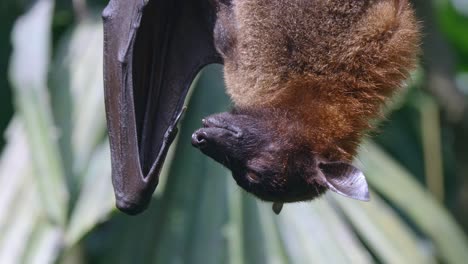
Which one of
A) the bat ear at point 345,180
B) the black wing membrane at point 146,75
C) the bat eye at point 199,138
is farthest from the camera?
the black wing membrane at point 146,75

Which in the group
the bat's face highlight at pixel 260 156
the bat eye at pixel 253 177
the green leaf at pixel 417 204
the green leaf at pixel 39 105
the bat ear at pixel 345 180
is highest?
the bat ear at pixel 345 180

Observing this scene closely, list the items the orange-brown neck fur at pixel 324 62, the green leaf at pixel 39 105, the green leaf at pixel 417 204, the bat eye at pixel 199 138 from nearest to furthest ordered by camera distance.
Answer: the orange-brown neck fur at pixel 324 62
the bat eye at pixel 199 138
the green leaf at pixel 39 105
the green leaf at pixel 417 204

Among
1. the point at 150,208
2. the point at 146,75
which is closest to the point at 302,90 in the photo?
the point at 146,75

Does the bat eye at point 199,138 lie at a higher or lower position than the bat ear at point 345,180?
lower

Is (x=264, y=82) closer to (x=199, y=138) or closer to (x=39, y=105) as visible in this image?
(x=199, y=138)

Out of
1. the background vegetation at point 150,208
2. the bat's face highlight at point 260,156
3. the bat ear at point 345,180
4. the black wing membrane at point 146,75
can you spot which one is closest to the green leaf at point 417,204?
the background vegetation at point 150,208

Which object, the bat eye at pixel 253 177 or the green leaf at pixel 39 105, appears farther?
the green leaf at pixel 39 105

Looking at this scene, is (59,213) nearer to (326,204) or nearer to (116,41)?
(116,41)

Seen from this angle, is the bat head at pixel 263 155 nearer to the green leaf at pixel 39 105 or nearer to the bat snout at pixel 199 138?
the bat snout at pixel 199 138

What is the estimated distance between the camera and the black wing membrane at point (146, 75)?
294cm

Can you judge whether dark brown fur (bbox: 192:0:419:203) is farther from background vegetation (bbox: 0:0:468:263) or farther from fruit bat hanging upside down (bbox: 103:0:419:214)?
background vegetation (bbox: 0:0:468:263)

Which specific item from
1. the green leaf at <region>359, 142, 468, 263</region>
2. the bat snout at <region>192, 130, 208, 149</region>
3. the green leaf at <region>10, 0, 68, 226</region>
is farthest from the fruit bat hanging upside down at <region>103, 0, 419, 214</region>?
the green leaf at <region>359, 142, 468, 263</region>

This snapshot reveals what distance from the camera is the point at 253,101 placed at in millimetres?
2814

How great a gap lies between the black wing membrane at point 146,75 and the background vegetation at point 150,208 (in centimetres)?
31
